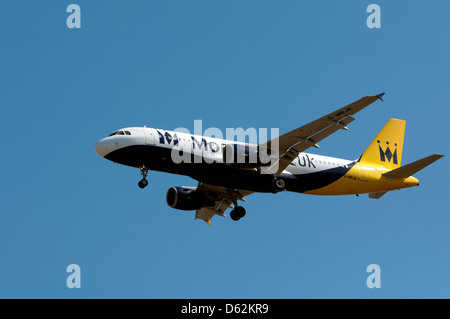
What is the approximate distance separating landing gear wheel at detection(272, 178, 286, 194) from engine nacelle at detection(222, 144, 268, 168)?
1.93 metres

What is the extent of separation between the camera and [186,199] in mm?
50281

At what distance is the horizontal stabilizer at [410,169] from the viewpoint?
154ft

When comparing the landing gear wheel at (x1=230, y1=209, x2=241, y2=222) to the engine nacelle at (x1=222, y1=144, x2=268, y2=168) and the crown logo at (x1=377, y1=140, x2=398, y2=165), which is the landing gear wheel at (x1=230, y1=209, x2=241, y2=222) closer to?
the engine nacelle at (x1=222, y1=144, x2=268, y2=168)

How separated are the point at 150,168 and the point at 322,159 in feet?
40.3

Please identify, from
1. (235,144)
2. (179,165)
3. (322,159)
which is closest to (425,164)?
(322,159)

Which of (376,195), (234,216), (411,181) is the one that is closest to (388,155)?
(376,195)

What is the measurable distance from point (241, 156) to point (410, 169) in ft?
41.1

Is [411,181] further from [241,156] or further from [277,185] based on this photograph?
[241,156]

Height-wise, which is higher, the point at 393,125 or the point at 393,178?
the point at 393,125

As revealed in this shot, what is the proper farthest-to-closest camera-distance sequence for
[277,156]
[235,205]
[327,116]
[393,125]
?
[393,125] → [235,205] → [277,156] → [327,116]

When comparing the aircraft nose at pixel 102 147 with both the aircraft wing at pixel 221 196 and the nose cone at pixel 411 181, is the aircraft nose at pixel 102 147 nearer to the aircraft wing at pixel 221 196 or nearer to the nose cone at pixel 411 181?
the aircraft wing at pixel 221 196

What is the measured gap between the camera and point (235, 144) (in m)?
44.4

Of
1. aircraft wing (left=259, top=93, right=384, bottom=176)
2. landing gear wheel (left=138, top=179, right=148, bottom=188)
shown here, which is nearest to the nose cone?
aircraft wing (left=259, top=93, right=384, bottom=176)

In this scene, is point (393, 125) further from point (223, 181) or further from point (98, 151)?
point (98, 151)
